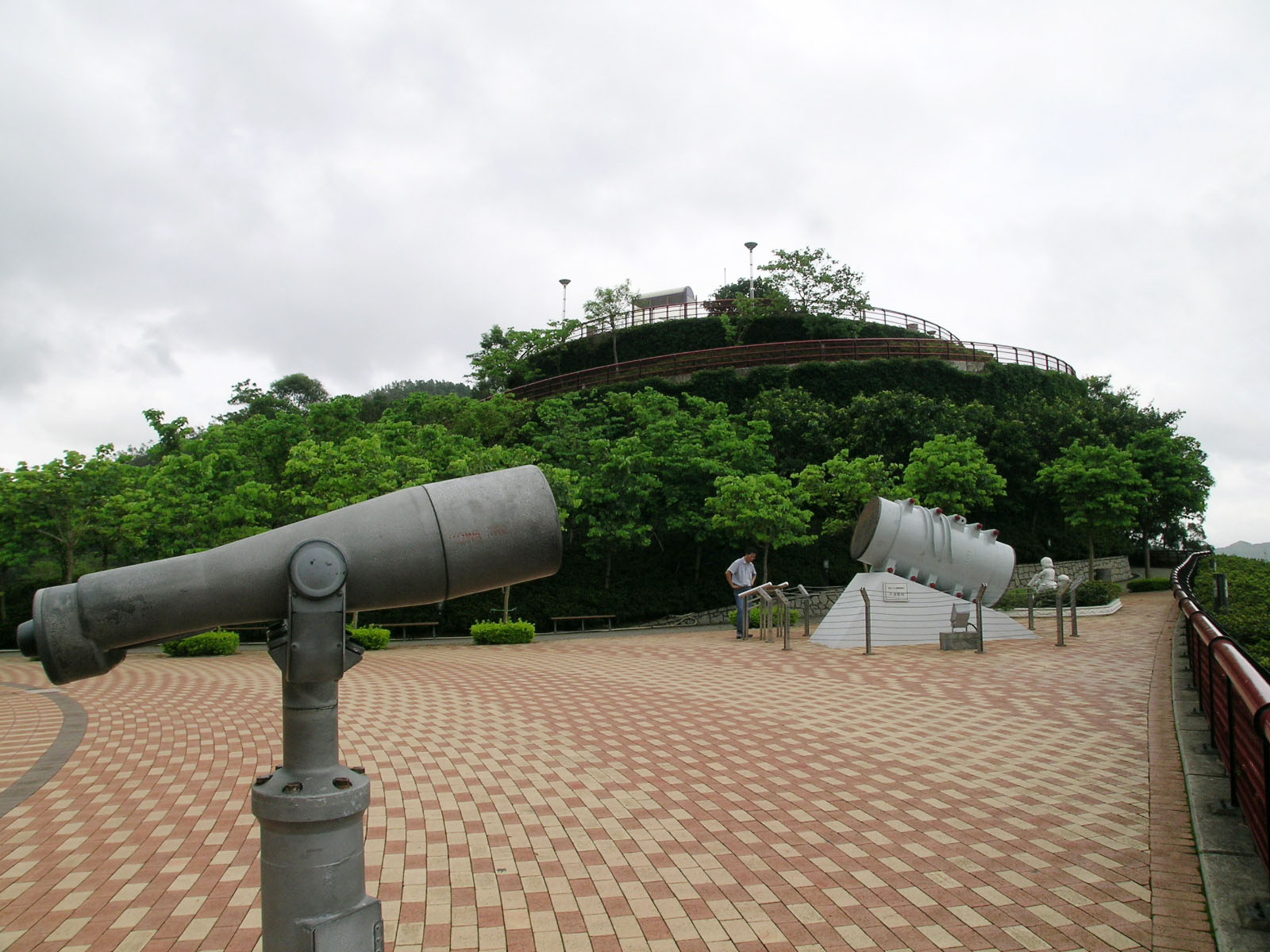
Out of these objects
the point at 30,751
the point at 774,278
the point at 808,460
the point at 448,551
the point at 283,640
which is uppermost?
the point at 774,278

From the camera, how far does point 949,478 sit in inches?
907

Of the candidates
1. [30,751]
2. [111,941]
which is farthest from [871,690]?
[30,751]

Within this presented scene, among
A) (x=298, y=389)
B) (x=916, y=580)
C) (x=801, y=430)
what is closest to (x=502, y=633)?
(x=916, y=580)

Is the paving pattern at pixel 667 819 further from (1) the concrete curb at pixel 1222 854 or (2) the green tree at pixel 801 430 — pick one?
(2) the green tree at pixel 801 430

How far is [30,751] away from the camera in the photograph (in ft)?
24.2

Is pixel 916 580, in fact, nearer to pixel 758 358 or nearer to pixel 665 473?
pixel 665 473

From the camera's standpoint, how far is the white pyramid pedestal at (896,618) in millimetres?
13367

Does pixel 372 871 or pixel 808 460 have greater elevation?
pixel 808 460

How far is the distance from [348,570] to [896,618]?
1213cm

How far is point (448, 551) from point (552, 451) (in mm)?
23662

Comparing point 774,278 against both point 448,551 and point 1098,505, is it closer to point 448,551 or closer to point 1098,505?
point 1098,505

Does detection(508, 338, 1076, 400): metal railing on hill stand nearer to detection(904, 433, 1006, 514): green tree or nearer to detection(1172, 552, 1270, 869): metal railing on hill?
detection(904, 433, 1006, 514): green tree

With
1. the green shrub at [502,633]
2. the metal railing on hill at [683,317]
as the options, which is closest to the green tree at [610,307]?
the metal railing on hill at [683,317]

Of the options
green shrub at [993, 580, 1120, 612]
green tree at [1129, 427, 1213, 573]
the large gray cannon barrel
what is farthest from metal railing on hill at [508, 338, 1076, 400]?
the large gray cannon barrel
